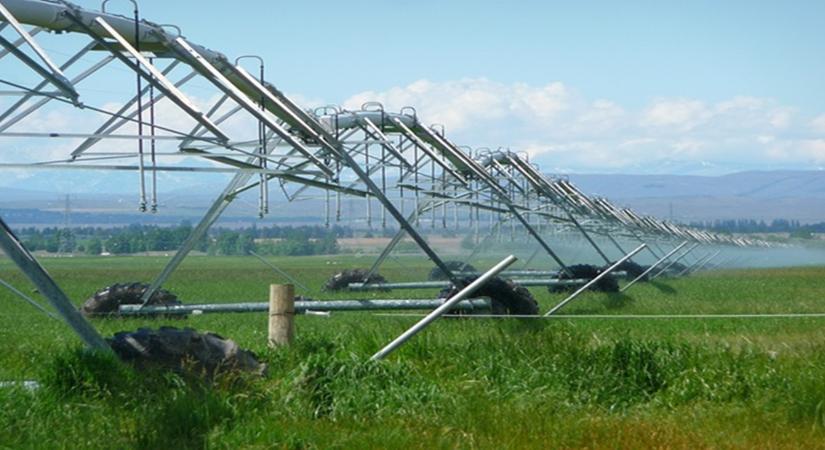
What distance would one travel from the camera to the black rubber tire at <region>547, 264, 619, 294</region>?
24.3m

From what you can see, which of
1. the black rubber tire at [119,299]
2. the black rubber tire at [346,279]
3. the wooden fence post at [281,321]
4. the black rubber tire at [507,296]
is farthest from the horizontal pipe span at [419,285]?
the wooden fence post at [281,321]

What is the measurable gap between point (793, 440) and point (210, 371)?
349 cm

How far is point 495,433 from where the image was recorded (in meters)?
7.55

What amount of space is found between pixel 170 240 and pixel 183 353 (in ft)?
55.0

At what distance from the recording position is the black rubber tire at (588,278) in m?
24.3

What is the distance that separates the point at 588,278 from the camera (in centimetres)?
2605

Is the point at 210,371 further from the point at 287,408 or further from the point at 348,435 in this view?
the point at 348,435

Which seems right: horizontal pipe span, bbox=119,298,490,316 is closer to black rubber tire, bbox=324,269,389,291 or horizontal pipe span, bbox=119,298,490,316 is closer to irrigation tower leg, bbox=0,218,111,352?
irrigation tower leg, bbox=0,218,111,352

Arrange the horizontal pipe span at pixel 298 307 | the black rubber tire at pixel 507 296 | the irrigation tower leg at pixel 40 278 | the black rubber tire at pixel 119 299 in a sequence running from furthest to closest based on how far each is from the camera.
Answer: the black rubber tire at pixel 119 299 → the black rubber tire at pixel 507 296 → the horizontal pipe span at pixel 298 307 → the irrigation tower leg at pixel 40 278

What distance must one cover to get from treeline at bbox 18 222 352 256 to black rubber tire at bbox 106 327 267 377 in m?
14.5

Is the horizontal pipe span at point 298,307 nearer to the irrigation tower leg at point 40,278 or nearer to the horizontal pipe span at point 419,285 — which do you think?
the horizontal pipe span at point 419,285

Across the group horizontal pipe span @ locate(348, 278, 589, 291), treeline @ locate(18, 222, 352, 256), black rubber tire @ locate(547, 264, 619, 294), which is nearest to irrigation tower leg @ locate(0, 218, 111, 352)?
treeline @ locate(18, 222, 352, 256)

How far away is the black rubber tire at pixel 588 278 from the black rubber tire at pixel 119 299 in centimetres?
884

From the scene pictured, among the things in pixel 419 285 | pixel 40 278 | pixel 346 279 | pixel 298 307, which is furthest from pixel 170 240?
pixel 40 278
